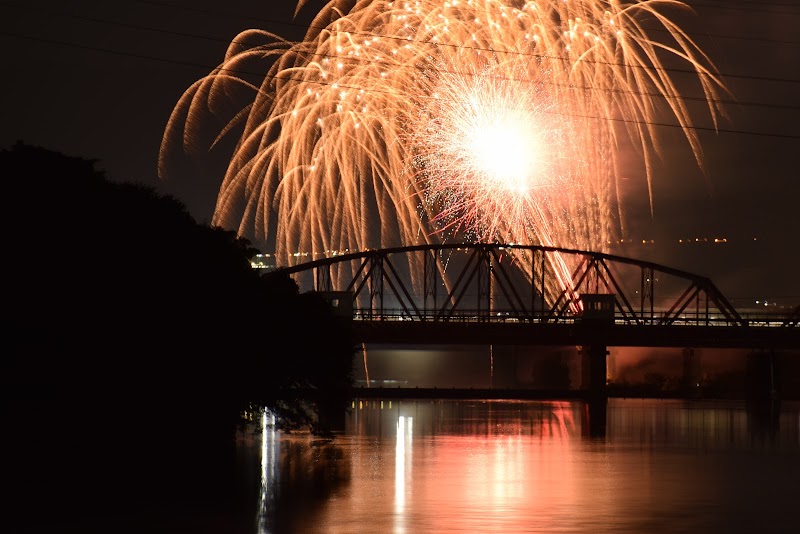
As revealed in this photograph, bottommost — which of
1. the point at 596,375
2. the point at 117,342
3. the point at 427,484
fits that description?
the point at 427,484

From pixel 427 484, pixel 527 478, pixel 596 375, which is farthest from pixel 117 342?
pixel 596 375

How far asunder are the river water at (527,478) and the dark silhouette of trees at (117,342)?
2.90 m

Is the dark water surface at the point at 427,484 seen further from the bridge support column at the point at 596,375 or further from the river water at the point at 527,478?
the bridge support column at the point at 596,375

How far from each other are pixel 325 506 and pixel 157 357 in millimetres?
14775

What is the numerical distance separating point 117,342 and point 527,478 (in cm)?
1459

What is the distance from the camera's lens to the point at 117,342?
48.4 meters

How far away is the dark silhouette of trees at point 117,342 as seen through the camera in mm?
45344

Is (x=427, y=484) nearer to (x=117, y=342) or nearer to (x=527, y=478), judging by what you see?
(x=527, y=478)

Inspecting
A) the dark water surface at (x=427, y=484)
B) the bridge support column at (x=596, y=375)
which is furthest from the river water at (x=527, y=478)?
the bridge support column at (x=596, y=375)

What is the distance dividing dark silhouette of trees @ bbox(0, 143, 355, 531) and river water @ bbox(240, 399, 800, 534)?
114 inches

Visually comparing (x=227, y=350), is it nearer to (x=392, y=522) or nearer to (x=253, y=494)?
(x=253, y=494)

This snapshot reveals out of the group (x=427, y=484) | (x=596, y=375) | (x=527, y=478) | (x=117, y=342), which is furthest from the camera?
(x=596, y=375)

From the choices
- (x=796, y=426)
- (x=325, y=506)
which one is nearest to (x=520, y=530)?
(x=325, y=506)

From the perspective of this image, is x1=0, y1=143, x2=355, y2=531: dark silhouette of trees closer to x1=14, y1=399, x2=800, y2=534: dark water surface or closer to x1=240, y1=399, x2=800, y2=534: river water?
x1=14, y1=399, x2=800, y2=534: dark water surface
